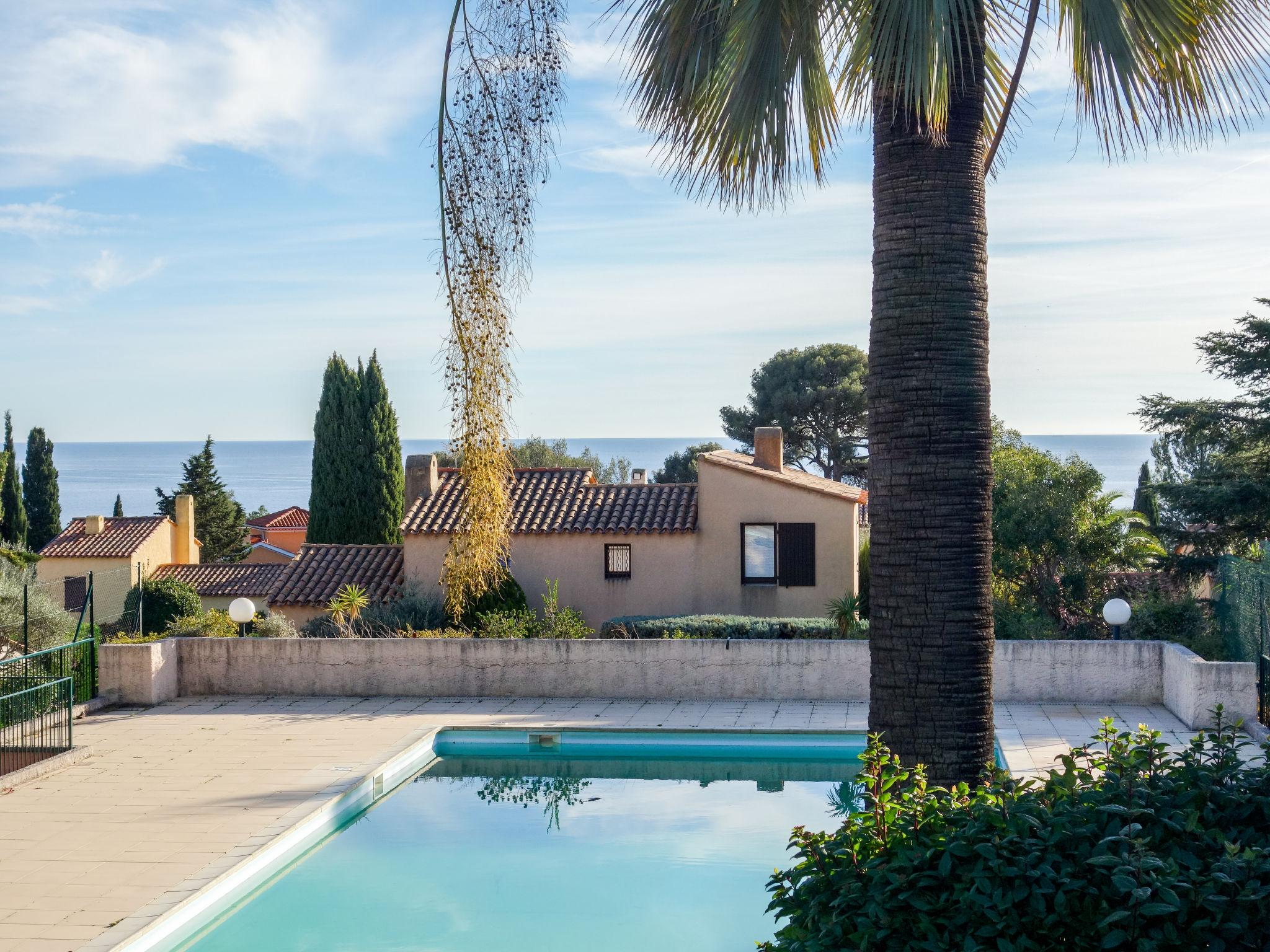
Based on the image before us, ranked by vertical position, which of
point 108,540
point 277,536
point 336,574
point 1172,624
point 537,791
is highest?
point 277,536

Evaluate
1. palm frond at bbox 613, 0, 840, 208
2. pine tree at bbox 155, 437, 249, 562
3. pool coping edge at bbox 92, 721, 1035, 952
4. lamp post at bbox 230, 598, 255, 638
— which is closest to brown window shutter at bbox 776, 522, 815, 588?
pool coping edge at bbox 92, 721, 1035, 952

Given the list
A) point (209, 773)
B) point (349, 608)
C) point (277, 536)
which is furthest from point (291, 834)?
point (277, 536)

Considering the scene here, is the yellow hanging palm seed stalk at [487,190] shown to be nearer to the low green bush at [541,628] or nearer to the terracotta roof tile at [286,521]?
the low green bush at [541,628]

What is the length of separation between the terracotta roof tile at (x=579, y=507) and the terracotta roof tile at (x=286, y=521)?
1469 inches

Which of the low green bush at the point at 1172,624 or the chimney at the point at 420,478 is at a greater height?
the chimney at the point at 420,478

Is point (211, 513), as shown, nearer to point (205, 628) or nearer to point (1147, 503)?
point (205, 628)

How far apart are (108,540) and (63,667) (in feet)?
105

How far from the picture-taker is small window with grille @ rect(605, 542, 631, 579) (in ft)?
80.8

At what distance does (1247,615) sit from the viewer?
46.3ft

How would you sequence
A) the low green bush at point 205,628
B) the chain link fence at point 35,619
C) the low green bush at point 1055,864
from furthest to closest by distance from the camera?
the low green bush at point 205,628, the chain link fence at point 35,619, the low green bush at point 1055,864

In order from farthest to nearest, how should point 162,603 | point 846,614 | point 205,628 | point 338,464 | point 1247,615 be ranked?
point 338,464
point 162,603
point 846,614
point 205,628
point 1247,615

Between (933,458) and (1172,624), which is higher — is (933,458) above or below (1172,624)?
above

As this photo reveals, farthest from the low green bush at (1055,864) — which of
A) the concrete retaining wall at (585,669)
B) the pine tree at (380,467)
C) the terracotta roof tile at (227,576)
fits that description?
the terracotta roof tile at (227,576)

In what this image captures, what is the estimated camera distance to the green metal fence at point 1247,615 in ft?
43.0
